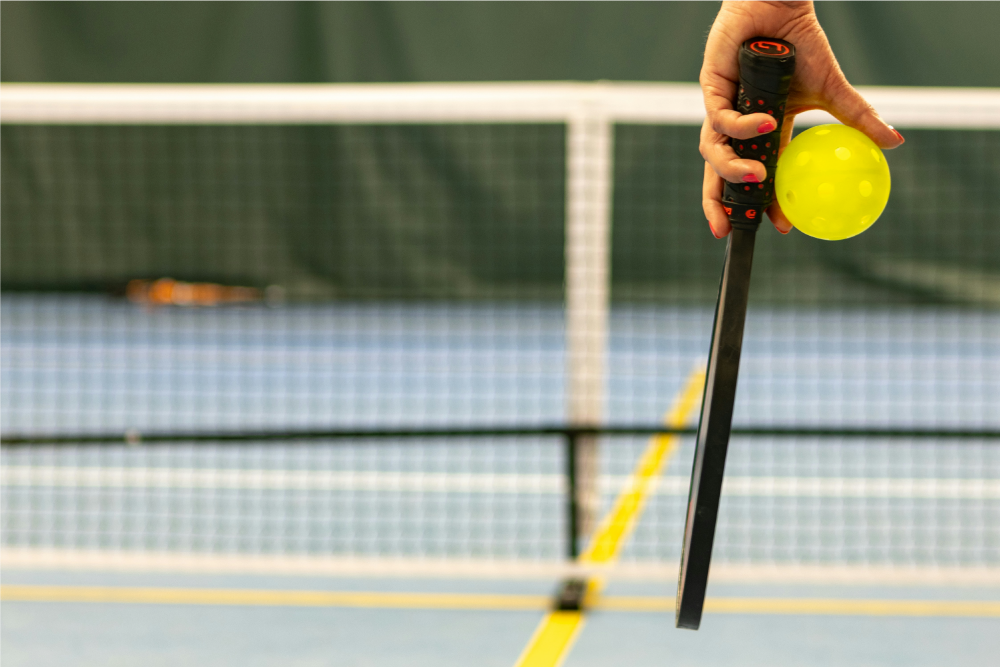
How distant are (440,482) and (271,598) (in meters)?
1.30

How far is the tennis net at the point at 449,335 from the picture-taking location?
299 cm

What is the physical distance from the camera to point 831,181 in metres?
0.99

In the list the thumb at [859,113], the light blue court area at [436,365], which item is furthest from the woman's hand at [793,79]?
the light blue court area at [436,365]

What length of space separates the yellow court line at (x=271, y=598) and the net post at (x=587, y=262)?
23.8 inches

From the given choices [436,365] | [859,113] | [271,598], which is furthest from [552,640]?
[436,365]

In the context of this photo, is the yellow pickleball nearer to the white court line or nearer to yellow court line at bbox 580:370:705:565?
yellow court line at bbox 580:370:705:565

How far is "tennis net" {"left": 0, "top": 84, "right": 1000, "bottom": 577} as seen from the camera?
299cm

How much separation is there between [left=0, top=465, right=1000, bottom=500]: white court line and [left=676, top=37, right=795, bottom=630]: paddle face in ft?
9.62

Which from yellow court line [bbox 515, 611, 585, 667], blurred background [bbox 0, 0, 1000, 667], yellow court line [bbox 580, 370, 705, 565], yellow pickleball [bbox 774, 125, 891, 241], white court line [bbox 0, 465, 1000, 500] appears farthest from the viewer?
white court line [bbox 0, 465, 1000, 500]

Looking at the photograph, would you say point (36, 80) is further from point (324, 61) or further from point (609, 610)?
point (609, 610)

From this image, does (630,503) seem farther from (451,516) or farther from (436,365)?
(436,365)

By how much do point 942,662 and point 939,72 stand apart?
830 centimetres

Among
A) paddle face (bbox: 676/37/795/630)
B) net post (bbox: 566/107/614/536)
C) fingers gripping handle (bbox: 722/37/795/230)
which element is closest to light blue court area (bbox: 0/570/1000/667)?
net post (bbox: 566/107/614/536)

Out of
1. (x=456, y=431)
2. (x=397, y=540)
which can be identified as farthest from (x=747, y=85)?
(x=397, y=540)
